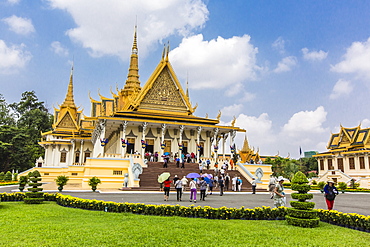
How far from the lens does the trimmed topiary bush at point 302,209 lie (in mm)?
8156

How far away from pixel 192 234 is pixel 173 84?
2859cm

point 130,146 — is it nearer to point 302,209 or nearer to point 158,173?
point 158,173

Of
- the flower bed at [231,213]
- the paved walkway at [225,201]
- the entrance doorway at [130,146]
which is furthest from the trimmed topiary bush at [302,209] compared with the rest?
the entrance doorway at [130,146]

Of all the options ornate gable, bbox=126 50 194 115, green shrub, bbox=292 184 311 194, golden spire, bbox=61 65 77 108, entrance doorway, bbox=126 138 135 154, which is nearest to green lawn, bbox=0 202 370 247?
green shrub, bbox=292 184 311 194

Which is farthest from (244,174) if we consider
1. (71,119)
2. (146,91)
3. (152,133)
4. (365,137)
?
(71,119)

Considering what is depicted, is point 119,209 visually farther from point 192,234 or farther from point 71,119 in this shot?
point 71,119

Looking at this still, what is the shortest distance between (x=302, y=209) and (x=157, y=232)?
159 inches

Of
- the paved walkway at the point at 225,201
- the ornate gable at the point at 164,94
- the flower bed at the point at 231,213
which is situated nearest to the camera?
the flower bed at the point at 231,213

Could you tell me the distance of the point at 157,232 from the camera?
7168 millimetres

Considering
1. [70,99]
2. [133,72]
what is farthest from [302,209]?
[70,99]

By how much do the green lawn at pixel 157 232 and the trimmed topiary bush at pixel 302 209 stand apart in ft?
0.78

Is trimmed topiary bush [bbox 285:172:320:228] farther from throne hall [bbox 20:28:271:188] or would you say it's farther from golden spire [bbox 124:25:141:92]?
golden spire [bbox 124:25:141:92]

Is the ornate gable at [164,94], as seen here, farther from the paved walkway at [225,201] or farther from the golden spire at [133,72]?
the paved walkway at [225,201]

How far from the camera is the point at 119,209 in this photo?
10.4 m
